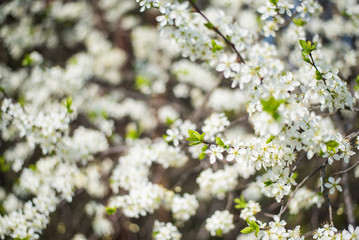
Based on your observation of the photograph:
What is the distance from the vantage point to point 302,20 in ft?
7.48

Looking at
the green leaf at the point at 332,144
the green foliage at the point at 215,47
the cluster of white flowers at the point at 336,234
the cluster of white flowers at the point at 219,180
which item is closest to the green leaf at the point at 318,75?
the green leaf at the point at 332,144

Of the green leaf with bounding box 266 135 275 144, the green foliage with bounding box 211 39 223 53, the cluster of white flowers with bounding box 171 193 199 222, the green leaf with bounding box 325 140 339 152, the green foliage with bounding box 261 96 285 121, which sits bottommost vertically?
the cluster of white flowers with bounding box 171 193 199 222

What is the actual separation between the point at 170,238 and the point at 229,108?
2131mm

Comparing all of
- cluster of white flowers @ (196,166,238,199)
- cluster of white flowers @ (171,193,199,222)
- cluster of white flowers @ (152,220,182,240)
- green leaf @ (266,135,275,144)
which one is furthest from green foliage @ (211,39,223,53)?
cluster of white flowers @ (152,220,182,240)

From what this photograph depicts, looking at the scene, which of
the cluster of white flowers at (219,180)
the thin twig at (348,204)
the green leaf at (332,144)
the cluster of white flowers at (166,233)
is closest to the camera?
the green leaf at (332,144)

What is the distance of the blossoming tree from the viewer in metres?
1.61

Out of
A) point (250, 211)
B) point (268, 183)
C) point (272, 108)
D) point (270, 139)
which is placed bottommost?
point (250, 211)

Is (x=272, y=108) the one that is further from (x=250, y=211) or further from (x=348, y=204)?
(x=348, y=204)

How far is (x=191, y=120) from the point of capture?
11.4ft

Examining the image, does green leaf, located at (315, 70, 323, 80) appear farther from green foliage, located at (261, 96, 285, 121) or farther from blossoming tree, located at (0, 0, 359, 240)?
green foliage, located at (261, 96, 285, 121)

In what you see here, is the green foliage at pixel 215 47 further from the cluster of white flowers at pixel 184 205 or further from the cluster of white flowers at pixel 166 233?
the cluster of white flowers at pixel 166 233

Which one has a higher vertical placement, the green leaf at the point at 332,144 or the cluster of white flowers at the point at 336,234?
the green leaf at the point at 332,144

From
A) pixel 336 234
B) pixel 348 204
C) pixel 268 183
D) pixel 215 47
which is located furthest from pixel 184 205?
pixel 348 204

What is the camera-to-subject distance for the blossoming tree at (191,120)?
1605mm
